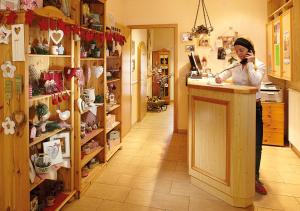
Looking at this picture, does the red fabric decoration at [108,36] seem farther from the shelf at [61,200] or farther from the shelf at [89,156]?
the shelf at [61,200]

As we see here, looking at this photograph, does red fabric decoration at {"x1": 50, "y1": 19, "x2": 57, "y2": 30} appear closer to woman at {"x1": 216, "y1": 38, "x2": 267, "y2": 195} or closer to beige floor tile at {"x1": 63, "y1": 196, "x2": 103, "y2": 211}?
beige floor tile at {"x1": 63, "y1": 196, "x2": 103, "y2": 211}

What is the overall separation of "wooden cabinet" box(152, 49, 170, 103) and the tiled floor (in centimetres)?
459

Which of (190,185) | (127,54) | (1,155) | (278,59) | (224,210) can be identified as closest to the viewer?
(1,155)

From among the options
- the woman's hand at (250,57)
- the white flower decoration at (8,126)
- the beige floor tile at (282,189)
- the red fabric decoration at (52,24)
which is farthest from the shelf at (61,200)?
the woman's hand at (250,57)

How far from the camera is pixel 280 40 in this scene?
4.02 meters

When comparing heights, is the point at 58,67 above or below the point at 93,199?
above

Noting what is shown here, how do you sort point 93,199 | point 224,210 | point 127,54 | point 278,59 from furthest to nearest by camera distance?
point 127,54 → point 278,59 → point 93,199 → point 224,210

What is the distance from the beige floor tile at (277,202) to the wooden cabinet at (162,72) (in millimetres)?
6495

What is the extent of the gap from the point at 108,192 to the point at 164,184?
643 millimetres

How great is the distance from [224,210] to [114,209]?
1042 millimetres

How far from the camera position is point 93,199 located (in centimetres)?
274

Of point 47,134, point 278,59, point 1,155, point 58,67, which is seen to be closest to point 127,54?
point 58,67

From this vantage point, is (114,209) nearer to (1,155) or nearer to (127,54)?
(1,155)

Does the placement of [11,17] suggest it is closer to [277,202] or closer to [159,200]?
[159,200]
